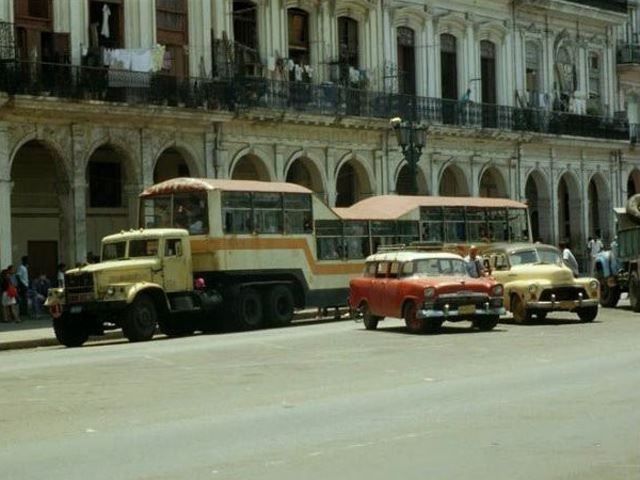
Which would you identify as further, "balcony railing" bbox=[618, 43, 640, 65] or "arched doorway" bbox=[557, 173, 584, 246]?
"balcony railing" bbox=[618, 43, 640, 65]

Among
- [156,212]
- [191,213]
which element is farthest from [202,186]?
[156,212]

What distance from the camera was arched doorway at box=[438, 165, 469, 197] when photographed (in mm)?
49000

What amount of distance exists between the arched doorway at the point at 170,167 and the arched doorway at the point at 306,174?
3570mm

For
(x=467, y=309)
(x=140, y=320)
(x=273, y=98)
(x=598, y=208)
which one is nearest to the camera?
(x=467, y=309)

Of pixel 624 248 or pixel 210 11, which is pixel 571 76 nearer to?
pixel 210 11

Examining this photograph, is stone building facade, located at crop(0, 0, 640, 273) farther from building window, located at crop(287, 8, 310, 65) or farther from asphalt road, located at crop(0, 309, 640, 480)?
asphalt road, located at crop(0, 309, 640, 480)

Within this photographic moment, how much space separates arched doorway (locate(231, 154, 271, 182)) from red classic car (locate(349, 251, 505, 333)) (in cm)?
1482

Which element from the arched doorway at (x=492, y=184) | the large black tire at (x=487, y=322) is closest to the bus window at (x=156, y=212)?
the large black tire at (x=487, y=322)

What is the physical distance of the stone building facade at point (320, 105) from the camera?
116ft

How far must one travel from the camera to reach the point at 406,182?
48.3 metres

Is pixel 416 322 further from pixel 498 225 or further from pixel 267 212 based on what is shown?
pixel 498 225

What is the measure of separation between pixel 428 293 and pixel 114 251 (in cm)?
682

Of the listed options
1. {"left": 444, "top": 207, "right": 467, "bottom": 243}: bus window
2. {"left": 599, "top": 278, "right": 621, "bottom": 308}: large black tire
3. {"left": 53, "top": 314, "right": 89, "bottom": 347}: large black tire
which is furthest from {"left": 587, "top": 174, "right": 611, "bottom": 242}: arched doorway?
{"left": 53, "top": 314, "right": 89, "bottom": 347}: large black tire

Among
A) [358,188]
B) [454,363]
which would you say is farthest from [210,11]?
[454,363]
